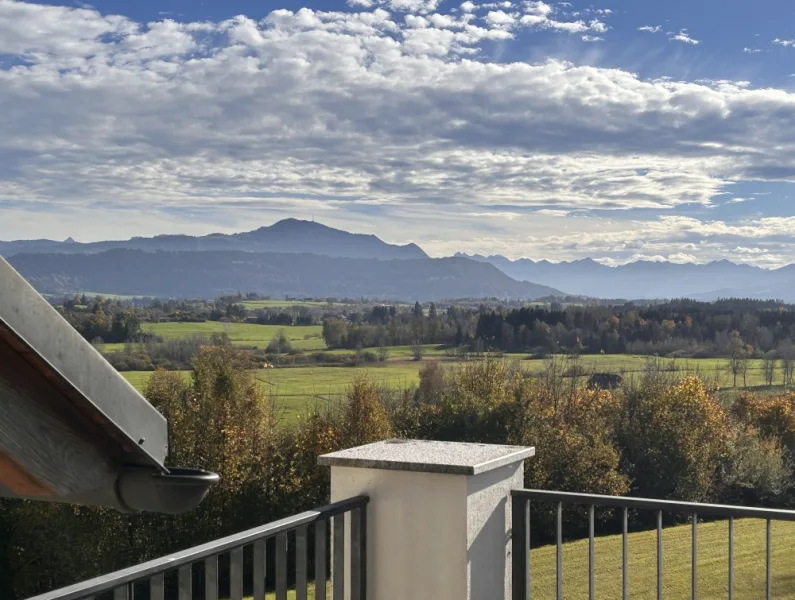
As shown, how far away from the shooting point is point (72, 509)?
93.3ft

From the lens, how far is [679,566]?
82.2 feet

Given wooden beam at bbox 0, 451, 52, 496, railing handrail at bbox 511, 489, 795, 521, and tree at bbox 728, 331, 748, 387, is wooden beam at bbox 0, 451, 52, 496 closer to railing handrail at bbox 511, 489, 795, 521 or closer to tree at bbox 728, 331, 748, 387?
railing handrail at bbox 511, 489, 795, 521

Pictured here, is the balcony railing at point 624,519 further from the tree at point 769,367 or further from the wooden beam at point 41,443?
the tree at point 769,367

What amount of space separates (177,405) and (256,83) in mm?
15759

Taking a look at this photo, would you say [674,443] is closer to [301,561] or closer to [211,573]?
[301,561]

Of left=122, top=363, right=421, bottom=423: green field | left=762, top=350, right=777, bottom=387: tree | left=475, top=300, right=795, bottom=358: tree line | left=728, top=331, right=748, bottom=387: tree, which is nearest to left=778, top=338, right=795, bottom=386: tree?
left=475, top=300, right=795, bottom=358: tree line

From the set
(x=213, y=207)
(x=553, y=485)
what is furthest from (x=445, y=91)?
(x=213, y=207)

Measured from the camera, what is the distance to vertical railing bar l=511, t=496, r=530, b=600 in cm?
337

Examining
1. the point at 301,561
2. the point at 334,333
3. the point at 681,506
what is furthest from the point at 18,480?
the point at 334,333

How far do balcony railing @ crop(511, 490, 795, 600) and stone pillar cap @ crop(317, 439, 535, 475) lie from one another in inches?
8.6

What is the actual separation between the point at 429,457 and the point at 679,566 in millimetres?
24678

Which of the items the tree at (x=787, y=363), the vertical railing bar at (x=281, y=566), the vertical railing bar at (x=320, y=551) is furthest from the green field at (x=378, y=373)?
the vertical railing bar at (x=281, y=566)

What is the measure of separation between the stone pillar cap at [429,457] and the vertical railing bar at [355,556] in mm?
209

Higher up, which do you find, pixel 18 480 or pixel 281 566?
pixel 18 480
